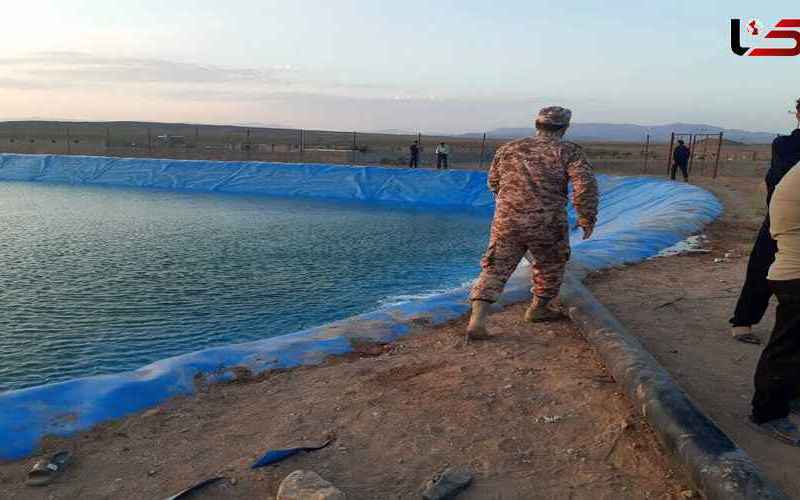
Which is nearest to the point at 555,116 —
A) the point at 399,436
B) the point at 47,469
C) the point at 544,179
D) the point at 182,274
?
the point at 544,179

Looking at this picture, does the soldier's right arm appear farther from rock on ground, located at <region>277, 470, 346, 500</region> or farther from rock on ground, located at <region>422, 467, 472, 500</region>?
rock on ground, located at <region>277, 470, 346, 500</region>

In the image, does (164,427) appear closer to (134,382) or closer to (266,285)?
(134,382)

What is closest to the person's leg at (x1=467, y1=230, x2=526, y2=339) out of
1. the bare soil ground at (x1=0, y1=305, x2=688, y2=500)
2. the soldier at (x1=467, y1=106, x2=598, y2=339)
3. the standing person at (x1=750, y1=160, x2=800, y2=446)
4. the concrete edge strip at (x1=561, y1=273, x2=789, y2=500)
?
the soldier at (x1=467, y1=106, x2=598, y2=339)

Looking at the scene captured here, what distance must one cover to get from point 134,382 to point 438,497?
2243 millimetres

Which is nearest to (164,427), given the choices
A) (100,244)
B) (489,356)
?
(489,356)

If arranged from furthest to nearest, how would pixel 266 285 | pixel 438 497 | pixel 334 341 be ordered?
pixel 266 285, pixel 334 341, pixel 438 497

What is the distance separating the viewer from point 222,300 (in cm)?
760

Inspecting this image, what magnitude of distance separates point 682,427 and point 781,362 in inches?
29.5

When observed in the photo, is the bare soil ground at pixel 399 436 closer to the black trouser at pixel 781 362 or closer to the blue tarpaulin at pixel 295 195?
the blue tarpaulin at pixel 295 195

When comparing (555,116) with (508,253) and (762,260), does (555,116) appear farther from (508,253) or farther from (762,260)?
(762,260)

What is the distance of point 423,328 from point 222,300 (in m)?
3.05

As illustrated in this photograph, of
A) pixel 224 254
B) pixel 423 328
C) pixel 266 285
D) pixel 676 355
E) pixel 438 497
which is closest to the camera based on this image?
pixel 438 497

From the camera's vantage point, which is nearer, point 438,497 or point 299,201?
point 438,497

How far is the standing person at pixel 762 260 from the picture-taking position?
4.36 meters
